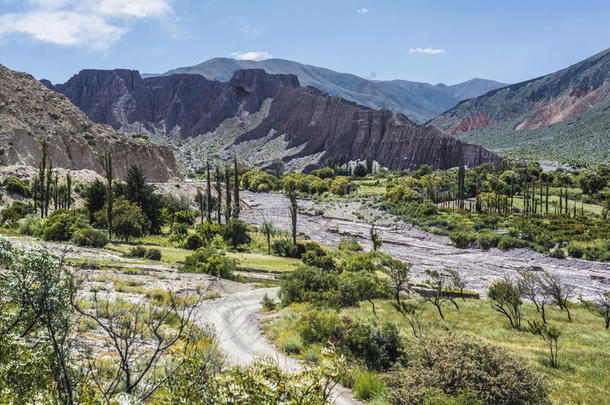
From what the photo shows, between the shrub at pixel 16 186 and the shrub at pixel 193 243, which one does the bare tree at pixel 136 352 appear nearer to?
the shrub at pixel 193 243

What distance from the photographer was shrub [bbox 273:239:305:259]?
127ft

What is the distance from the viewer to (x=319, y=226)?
207 feet

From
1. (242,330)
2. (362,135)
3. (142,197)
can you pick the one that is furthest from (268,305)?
(362,135)

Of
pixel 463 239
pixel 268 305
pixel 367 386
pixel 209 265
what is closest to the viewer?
pixel 367 386

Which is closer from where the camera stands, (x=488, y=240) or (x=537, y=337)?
(x=537, y=337)

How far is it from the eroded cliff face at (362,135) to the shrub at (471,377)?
4947 inches

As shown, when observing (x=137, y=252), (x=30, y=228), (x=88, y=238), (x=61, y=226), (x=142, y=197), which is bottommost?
(x=137, y=252)

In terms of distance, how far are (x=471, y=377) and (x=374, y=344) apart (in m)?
3.70

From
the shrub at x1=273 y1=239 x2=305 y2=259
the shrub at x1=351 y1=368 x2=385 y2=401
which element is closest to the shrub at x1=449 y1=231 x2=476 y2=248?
the shrub at x1=273 y1=239 x2=305 y2=259

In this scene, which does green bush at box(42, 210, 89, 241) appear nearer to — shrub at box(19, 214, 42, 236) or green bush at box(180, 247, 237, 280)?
shrub at box(19, 214, 42, 236)

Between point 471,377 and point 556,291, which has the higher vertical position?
point 471,377

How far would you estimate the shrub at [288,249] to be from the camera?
3881 centimetres

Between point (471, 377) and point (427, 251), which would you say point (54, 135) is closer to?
point (427, 251)

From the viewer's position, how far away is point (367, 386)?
366 inches
